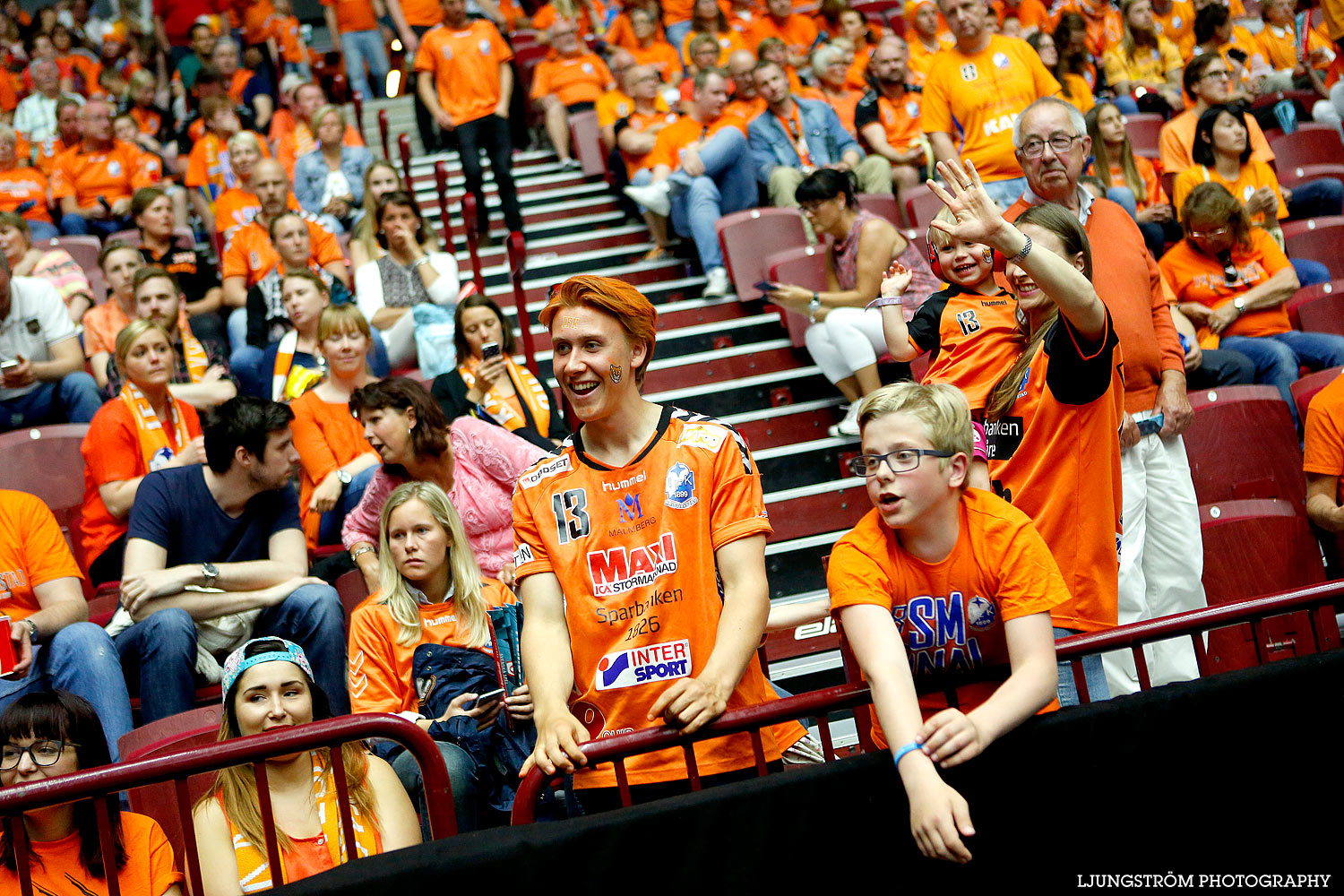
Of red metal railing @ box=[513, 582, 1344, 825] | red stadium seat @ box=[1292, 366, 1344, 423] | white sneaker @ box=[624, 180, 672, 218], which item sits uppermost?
white sneaker @ box=[624, 180, 672, 218]

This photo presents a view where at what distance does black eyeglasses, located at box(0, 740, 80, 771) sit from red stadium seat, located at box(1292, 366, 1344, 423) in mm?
4450

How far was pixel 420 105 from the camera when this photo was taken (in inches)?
384

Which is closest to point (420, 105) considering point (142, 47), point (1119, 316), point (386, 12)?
point (386, 12)

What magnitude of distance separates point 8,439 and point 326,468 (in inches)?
57.8

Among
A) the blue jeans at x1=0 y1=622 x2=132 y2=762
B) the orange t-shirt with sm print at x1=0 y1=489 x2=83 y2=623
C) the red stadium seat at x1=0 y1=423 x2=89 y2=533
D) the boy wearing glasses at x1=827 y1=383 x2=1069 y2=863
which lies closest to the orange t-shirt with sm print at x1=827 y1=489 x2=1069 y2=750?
the boy wearing glasses at x1=827 y1=383 x2=1069 y2=863

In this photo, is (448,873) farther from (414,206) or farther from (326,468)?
(414,206)

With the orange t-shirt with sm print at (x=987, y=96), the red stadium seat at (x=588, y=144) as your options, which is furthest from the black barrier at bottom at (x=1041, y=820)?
the red stadium seat at (x=588, y=144)

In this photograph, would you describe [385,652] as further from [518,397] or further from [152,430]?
[152,430]

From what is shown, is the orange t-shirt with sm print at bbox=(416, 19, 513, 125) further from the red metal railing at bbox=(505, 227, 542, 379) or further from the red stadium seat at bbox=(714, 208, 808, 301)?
the red metal railing at bbox=(505, 227, 542, 379)

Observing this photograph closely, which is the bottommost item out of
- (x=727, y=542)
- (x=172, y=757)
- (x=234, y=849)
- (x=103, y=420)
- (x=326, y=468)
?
(x=234, y=849)

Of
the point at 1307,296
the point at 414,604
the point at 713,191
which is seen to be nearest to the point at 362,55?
the point at 713,191

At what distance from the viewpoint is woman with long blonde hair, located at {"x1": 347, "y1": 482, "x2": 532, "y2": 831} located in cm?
328

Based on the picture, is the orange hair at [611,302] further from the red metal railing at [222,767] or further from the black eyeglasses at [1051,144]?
the black eyeglasses at [1051,144]

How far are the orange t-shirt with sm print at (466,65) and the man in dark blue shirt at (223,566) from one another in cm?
435
